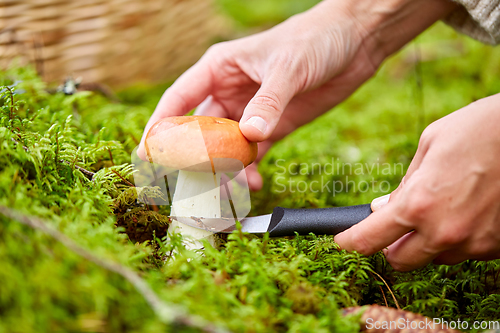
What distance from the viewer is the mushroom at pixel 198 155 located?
1120mm

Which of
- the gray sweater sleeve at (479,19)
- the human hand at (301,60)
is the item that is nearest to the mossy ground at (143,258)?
the human hand at (301,60)

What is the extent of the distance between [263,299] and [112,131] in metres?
1.21

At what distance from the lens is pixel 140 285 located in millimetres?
674

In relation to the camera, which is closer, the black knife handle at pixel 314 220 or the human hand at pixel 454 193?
the human hand at pixel 454 193

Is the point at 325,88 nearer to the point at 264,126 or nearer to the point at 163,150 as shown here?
the point at 264,126

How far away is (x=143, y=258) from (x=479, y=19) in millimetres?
2003

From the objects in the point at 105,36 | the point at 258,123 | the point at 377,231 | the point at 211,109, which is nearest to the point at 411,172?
the point at 377,231

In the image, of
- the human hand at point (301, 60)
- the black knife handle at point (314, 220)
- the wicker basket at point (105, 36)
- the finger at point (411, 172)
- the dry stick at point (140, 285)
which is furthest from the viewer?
the wicker basket at point (105, 36)

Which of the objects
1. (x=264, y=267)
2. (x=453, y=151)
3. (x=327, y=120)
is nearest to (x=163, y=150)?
(x=264, y=267)

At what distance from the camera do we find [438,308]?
114 centimetres

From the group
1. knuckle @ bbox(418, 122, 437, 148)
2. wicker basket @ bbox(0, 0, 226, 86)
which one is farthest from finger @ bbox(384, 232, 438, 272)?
wicker basket @ bbox(0, 0, 226, 86)

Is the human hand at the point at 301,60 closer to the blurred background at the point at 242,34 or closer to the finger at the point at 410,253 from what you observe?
the blurred background at the point at 242,34

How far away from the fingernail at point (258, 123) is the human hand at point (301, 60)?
181 millimetres

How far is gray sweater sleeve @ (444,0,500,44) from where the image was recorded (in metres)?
1.72
